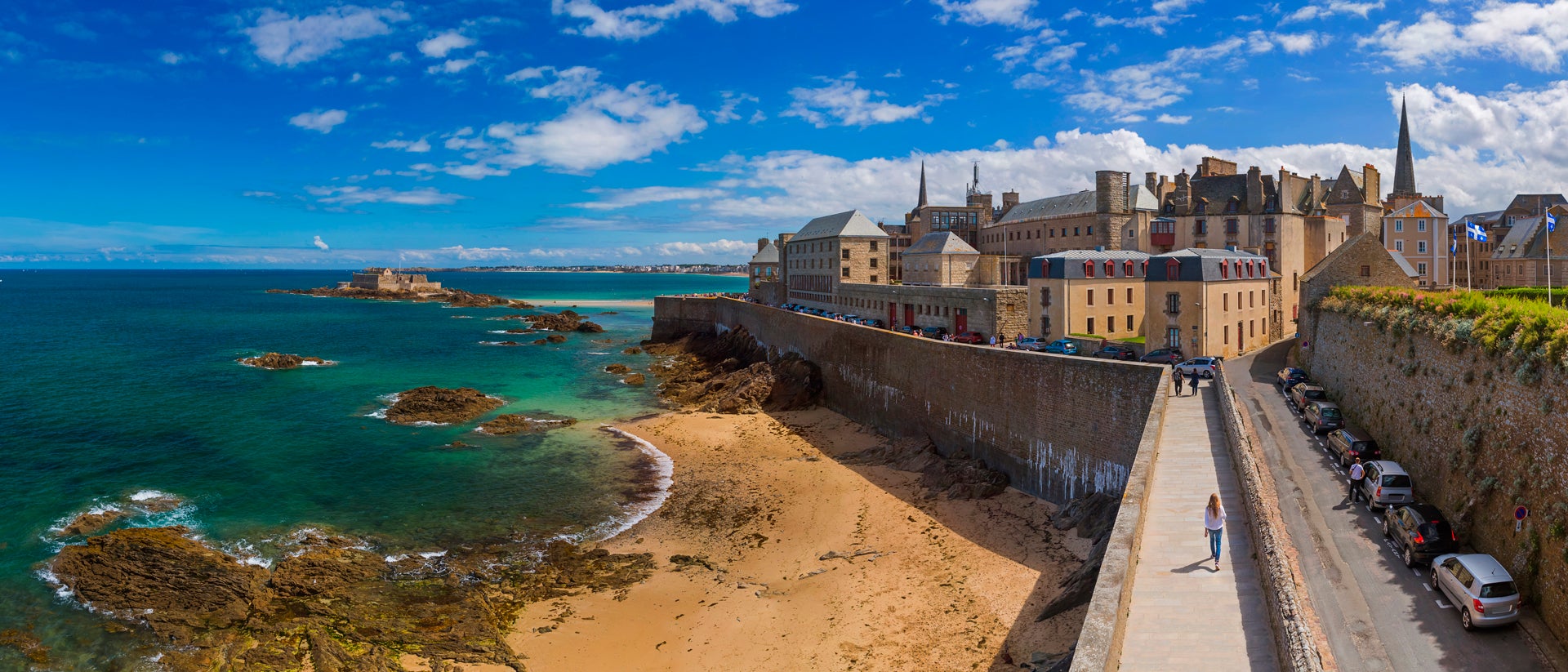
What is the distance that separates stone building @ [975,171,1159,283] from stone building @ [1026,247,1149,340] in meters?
8.70

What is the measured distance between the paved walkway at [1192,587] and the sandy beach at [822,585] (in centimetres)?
346

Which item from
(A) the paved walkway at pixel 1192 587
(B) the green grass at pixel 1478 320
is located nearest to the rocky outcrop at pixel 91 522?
(A) the paved walkway at pixel 1192 587

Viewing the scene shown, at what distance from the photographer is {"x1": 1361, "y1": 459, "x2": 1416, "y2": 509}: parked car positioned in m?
17.7

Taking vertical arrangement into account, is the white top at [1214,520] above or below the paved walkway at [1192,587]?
above

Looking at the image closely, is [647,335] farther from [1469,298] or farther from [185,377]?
[1469,298]

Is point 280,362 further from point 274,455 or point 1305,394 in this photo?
point 1305,394

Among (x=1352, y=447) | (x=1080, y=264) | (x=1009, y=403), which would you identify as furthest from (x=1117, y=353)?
(x=1352, y=447)

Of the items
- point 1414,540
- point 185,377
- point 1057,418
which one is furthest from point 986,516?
point 185,377

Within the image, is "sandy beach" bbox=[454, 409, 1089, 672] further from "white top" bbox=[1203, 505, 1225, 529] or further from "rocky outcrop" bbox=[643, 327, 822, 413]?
"rocky outcrop" bbox=[643, 327, 822, 413]

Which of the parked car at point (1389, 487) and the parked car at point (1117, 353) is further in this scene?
the parked car at point (1117, 353)

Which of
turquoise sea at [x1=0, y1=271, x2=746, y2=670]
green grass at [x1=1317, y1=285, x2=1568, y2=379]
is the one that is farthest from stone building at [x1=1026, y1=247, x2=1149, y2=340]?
turquoise sea at [x1=0, y1=271, x2=746, y2=670]

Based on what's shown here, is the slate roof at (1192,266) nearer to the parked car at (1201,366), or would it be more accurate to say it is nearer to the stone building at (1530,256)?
the parked car at (1201,366)

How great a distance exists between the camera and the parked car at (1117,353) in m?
34.1

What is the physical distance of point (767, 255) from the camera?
299ft
